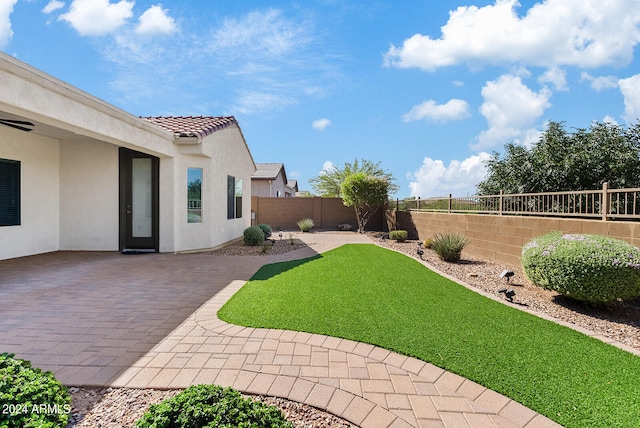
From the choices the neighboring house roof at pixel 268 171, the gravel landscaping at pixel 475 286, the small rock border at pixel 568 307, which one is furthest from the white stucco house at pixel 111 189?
the neighboring house roof at pixel 268 171

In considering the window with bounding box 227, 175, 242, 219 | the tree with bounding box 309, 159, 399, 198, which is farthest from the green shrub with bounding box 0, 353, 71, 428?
the tree with bounding box 309, 159, 399, 198

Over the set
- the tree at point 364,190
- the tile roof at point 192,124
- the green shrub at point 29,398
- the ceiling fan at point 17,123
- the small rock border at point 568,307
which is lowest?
the small rock border at point 568,307

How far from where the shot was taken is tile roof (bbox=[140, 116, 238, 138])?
9516mm

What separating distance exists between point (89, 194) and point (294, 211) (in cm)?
1254

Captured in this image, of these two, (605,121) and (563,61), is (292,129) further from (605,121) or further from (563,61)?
(605,121)

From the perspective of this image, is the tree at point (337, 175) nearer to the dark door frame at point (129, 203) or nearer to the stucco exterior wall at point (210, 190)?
the stucco exterior wall at point (210, 190)

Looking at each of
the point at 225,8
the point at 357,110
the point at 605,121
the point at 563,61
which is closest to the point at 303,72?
the point at 225,8

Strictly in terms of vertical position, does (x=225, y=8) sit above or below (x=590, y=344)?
above

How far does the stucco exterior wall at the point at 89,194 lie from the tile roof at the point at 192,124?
5.91 ft

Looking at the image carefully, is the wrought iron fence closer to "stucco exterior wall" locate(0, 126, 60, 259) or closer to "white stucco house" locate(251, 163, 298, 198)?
"stucco exterior wall" locate(0, 126, 60, 259)

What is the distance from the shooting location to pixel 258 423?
1881 millimetres

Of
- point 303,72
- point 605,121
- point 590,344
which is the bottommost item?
point 590,344

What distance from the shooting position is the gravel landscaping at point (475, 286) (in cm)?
240

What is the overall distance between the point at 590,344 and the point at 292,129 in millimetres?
19273
